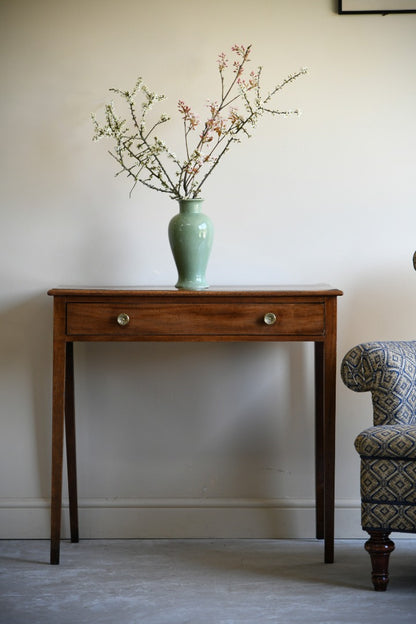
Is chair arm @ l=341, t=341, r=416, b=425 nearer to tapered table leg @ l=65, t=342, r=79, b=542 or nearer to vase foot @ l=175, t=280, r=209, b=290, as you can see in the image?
vase foot @ l=175, t=280, r=209, b=290

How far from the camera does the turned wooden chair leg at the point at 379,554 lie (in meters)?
2.09

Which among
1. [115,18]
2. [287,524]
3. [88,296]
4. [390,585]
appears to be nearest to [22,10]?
[115,18]

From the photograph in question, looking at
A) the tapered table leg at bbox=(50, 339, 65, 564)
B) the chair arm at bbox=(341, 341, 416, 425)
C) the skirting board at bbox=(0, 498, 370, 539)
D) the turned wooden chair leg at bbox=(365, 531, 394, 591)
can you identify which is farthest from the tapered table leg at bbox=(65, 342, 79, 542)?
the turned wooden chair leg at bbox=(365, 531, 394, 591)

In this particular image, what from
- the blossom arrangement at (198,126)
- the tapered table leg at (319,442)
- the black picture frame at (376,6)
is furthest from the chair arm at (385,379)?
the black picture frame at (376,6)

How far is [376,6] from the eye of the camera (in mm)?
2635

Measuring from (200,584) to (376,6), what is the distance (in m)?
1.97

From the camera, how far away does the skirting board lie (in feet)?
8.77

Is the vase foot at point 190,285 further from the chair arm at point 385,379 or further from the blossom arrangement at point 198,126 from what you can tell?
the chair arm at point 385,379

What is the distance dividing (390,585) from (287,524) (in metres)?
0.56

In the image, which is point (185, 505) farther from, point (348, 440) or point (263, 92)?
point (263, 92)

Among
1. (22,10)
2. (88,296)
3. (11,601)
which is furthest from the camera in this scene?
(22,10)

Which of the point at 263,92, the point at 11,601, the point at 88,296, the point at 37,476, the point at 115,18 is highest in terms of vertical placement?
the point at 115,18

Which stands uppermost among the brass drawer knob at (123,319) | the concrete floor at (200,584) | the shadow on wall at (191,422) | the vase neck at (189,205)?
the vase neck at (189,205)

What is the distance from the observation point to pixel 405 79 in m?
2.66
